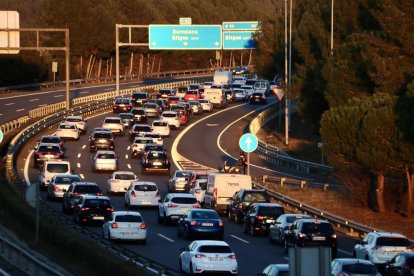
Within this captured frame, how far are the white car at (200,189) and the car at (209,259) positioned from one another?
63.6 feet

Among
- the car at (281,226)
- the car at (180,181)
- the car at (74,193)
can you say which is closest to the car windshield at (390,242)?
the car at (281,226)

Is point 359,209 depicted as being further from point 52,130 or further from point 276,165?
point 52,130

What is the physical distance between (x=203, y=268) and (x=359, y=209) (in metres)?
22.6

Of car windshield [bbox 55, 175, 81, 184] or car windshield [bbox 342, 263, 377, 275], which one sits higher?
car windshield [bbox 342, 263, 377, 275]

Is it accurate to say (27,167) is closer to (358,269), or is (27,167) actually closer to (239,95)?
(358,269)

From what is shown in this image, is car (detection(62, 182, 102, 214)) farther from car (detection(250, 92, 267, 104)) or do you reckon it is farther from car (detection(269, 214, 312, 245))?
car (detection(250, 92, 267, 104))

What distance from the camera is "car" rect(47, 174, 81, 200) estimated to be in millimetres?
50656

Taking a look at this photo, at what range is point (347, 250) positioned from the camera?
39.1 m

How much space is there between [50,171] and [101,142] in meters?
14.9

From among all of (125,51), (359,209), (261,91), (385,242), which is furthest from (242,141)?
(125,51)

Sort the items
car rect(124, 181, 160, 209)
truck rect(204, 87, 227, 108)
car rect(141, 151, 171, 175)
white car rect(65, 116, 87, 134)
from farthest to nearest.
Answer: truck rect(204, 87, 227, 108)
white car rect(65, 116, 87, 134)
car rect(141, 151, 171, 175)
car rect(124, 181, 160, 209)

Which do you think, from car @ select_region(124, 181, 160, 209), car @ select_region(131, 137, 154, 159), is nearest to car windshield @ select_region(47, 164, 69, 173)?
car @ select_region(124, 181, 160, 209)

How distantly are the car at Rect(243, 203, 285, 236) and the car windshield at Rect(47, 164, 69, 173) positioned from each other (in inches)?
570

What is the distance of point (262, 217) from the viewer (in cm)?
4209
